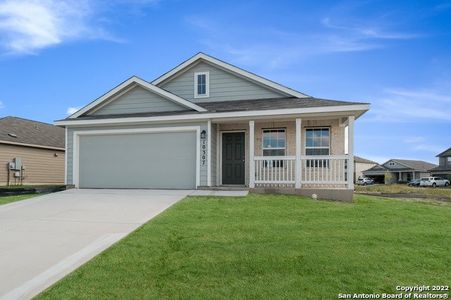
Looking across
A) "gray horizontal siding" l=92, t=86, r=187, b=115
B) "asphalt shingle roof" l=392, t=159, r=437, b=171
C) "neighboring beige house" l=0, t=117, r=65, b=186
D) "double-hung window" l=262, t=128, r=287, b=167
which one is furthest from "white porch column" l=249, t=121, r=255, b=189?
"asphalt shingle roof" l=392, t=159, r=437, b=171

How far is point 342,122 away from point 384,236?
715 cm

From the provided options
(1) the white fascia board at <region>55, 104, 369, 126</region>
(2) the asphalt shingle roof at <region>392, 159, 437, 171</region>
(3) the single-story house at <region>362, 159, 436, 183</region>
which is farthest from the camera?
(2) the asphalt shingle roof at <region>392, 159, 437, 171</region>

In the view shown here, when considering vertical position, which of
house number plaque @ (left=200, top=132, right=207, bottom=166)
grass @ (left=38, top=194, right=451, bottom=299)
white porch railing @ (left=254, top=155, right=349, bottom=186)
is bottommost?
grass @ (left=38, top=194, right=451, bottom=299)

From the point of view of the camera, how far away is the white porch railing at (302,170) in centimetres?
1115

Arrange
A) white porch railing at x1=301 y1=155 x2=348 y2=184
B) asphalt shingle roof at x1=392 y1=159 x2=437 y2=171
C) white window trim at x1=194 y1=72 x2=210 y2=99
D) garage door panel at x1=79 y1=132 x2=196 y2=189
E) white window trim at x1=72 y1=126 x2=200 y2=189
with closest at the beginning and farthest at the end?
white porch railing at x1=301 y1=155 x2=348 y2=184 → white window trim at x1=72 y1=126 x2=200 y2=189 → garage door panel at x1=79 y1=132 x2=196 y2=189 → white window trim at x1=194 y1=72 x2=210 y2=99 → asphalt shingle roof at x1=392 y1=159 x2=437 y2=171

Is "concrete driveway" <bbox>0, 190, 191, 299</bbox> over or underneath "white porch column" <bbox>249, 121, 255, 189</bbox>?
underneath

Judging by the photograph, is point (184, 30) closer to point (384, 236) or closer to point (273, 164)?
point (273, 164)

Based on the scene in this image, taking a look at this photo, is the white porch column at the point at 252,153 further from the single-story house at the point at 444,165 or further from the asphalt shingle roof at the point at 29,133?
the single-story house at the point at 444,165

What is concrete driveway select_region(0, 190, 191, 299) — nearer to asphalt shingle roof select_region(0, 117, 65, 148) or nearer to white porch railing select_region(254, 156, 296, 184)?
white porch railing select_region(254, 156, 296, 184)

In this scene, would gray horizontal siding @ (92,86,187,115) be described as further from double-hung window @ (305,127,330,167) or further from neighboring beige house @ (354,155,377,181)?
neighboring beige house @ (354,155,377,181)

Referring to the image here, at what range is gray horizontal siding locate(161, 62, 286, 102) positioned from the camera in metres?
14.2

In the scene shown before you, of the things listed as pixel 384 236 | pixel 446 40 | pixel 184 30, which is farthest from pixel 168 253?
pixel 446 40

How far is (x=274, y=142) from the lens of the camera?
1296 cm

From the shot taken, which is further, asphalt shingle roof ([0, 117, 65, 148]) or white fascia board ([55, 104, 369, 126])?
asphalt shingle roof ([0, 117, 65, 148])
